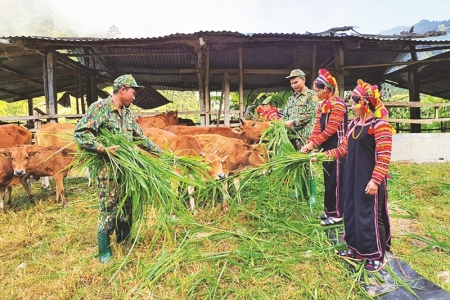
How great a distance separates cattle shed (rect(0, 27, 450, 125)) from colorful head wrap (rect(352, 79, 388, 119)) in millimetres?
5426

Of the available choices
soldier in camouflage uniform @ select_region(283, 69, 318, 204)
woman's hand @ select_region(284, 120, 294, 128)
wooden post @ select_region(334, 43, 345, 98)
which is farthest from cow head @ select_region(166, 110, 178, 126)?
wooden post @ select_region(334, 43, 345, 98)

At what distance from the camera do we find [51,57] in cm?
855

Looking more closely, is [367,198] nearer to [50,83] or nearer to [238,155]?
[238,155]

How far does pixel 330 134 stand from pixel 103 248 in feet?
8.78

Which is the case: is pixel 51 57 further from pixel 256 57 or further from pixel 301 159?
pixel 301 159

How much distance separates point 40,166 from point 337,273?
4.77 m

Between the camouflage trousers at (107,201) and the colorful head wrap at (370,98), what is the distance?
2.29 meters

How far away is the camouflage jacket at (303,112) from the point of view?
4707mm

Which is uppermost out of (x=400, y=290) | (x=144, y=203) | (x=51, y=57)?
(x=51, y=57)

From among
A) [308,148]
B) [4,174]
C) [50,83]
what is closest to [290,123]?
[308,148]

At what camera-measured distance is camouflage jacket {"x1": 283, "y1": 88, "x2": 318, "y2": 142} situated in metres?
4.71

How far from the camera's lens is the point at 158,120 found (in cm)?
801

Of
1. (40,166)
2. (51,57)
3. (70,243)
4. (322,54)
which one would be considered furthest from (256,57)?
(70,243)

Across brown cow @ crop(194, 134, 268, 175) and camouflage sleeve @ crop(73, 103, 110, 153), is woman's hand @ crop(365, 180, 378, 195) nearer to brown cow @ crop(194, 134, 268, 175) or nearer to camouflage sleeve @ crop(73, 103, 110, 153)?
brown cow @ crop(194, 134, 268, 175)
